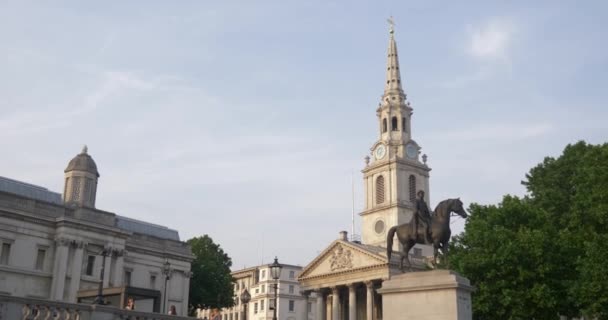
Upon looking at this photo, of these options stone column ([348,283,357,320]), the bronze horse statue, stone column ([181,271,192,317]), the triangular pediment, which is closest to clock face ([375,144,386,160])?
the triangular pediment

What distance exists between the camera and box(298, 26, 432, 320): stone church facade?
86625mm

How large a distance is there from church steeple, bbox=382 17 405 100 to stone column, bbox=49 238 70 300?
58.3m

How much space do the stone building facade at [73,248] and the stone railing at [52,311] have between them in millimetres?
26402

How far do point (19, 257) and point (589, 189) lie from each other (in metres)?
43.3

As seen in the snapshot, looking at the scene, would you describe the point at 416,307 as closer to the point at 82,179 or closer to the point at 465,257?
the point at 465,257

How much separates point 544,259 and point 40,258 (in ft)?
131

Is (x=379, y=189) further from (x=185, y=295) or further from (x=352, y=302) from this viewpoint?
(x=185, y=295)

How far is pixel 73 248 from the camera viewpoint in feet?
183

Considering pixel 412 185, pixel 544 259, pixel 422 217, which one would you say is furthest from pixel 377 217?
pixel 422 217

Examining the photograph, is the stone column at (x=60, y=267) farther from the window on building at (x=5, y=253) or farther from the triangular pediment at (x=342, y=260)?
the triangular pediment at (x=342, y=260)

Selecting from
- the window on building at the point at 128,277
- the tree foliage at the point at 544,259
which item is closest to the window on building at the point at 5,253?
the window on building at the point at 128,277

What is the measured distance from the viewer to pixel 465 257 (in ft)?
143

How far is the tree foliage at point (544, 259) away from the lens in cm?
3903

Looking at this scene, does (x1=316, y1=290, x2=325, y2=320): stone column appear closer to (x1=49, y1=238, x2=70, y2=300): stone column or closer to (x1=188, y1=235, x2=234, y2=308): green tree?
(x1=188, y1=235, x2=234, y2=308): green tree
